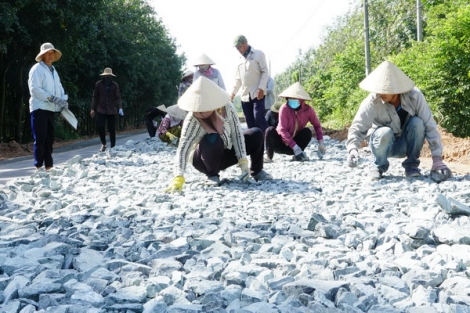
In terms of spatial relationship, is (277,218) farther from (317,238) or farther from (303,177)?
(303,177)

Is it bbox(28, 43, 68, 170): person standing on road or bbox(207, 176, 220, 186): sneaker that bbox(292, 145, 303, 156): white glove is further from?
bbox(28, 43, 68, 170): person standing on road

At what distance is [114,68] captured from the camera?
29.1 meters

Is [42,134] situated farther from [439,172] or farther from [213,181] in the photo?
[439,172]

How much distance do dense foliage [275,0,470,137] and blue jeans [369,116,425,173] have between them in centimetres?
751

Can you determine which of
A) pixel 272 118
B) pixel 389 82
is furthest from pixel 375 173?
pixel 272 118

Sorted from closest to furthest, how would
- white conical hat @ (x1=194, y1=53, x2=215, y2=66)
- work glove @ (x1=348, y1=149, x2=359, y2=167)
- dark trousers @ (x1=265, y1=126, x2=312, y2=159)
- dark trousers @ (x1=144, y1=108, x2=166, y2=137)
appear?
work glove @ (x1=348, y1=149, x2=359, y2=167) < dark trousers @ (x1=265, y1=126, x2=312, y2=159) < white conical hat @ (x1=194, y1=53, x2=215, y2=66) < dark trousers @ (x1=144, y1=108, x2=166, y2=137)

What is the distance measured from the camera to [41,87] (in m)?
6.67

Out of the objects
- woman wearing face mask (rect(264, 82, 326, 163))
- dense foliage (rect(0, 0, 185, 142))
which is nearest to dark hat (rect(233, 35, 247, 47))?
woman wearing face mask (rect(264, 82, 326, 163))

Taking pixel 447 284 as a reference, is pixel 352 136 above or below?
above

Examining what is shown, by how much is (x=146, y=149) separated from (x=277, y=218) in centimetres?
729

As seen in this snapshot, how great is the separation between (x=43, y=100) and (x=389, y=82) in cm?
433

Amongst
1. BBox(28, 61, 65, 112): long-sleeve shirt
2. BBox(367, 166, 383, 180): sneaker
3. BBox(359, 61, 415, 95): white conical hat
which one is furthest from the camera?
BBox(28, 61, 65, 112): long-sleeve shirt

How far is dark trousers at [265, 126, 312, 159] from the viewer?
7488mm

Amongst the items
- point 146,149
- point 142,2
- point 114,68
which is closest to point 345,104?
point 114,68
